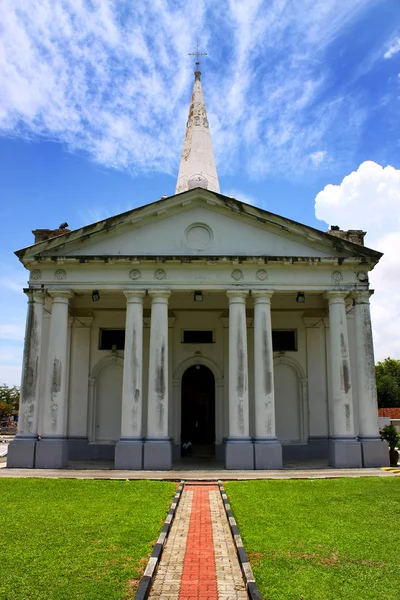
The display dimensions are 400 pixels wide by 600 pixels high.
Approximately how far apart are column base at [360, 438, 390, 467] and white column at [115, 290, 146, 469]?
790 centimetres

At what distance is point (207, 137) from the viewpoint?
95.7 feet

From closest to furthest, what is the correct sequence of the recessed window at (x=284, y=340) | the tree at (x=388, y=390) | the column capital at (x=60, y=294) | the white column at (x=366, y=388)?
the white column at (x=366, y=388) → the column capital at (x=60, y=294) → the recessed window at (x=284, y=340) → the tree at (x=388, y=390)

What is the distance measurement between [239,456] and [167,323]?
551 cm

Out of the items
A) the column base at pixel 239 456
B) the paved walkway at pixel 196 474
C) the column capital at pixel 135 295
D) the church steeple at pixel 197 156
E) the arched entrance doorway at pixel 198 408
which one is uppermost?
the church steeple at pixel 197 156

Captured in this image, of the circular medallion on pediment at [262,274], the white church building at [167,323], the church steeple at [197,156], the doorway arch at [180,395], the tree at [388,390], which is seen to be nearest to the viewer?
the white church building at [167,323]

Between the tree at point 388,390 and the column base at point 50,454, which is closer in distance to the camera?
the column base at point 50,454

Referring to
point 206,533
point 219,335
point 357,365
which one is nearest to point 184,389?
point 219,335

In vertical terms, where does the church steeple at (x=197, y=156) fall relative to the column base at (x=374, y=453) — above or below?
above

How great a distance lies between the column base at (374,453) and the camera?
64.2ft

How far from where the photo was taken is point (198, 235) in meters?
21.0

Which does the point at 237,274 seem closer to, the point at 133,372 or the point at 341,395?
the point at 133,372

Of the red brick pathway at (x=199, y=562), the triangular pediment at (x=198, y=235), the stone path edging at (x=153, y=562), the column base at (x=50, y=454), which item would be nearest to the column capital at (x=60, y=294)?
the triangular pediment at (x=198, y=235)

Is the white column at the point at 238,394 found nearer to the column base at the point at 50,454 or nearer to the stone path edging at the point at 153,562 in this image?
the column base at the point at 50,454

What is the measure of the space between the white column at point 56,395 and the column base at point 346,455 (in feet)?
31.5
